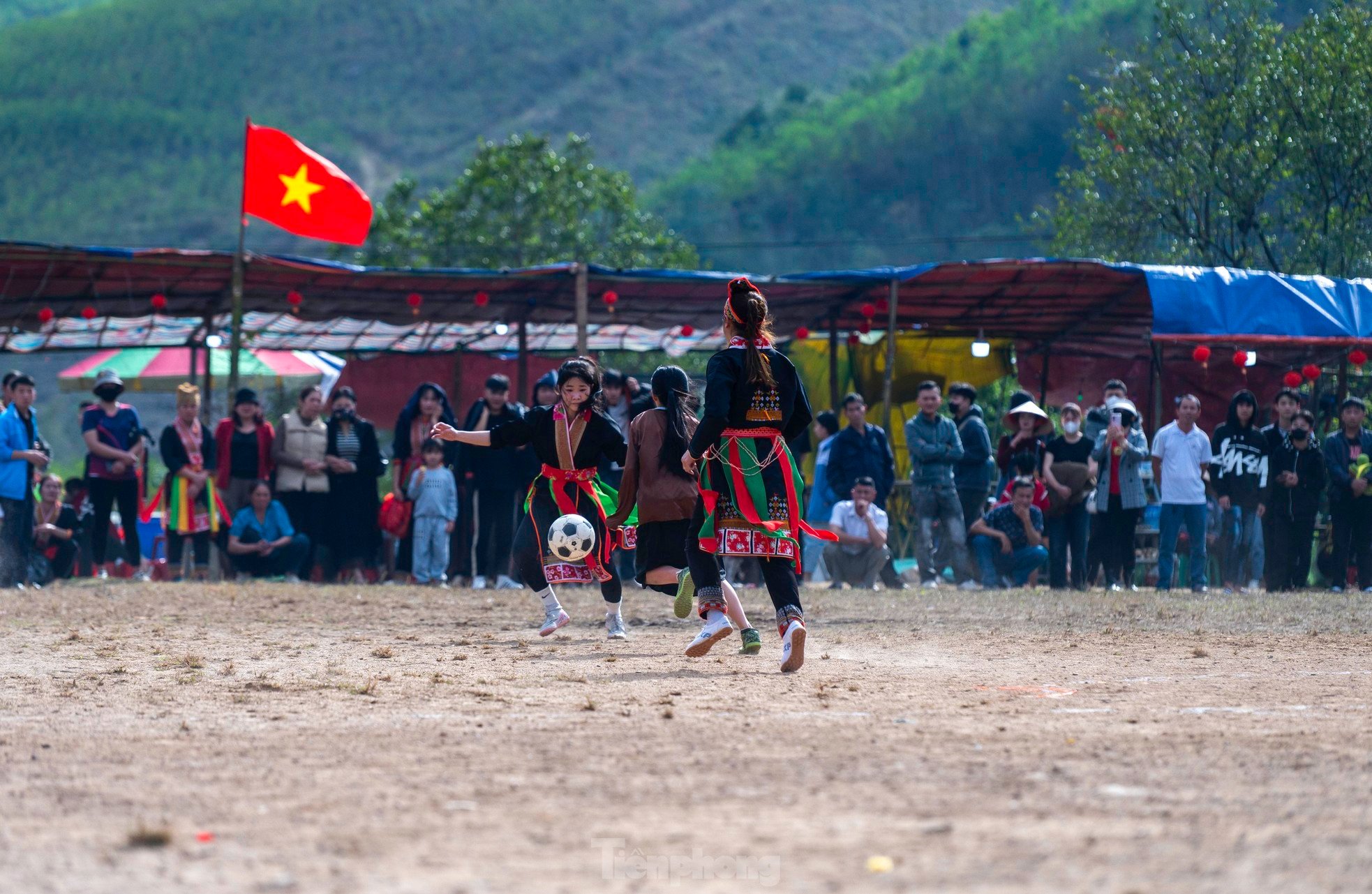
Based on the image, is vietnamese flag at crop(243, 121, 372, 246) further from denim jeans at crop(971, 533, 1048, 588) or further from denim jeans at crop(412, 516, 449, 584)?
denim jeans at crop(971, 533, 1048, 588)

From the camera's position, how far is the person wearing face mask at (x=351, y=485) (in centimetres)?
1573

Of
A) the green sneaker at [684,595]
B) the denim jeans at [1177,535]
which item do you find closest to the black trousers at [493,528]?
the denim jeans at [1177,535]

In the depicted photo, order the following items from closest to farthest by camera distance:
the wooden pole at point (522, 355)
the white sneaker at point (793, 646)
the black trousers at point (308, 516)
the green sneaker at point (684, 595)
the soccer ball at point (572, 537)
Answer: the white sneaker at point (793, 646) < the green sneaker at point (684, 595) < the soccer ball at point (572, 537) < the black trousers at point (308, 516) < the wooden pole at point (522, 355)

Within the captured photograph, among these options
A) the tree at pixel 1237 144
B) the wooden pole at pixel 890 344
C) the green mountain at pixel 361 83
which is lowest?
the wooden pole at pixel 890 344

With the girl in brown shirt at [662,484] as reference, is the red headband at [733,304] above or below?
above

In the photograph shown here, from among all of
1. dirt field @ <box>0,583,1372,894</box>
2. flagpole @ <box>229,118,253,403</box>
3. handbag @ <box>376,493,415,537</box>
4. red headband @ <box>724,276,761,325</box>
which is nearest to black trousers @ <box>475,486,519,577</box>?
handbag @ <box>376,493,415,537</box>

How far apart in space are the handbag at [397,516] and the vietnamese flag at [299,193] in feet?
8.65

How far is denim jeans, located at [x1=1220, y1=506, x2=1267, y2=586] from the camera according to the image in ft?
51.7

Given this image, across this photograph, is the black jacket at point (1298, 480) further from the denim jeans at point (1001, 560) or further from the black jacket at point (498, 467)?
the black jacket at point (498, 467)

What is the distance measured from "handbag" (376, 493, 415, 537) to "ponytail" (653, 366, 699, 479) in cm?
680

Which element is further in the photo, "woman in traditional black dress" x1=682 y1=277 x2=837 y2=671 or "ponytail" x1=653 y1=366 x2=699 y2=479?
"ponytail" x1=653 y1=366 x2=699 y2=479

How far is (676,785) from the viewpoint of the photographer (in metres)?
5.04

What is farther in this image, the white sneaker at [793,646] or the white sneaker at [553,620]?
the white sneaker at [553,620]

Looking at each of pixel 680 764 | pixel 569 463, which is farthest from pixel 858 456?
pixel 680 764
